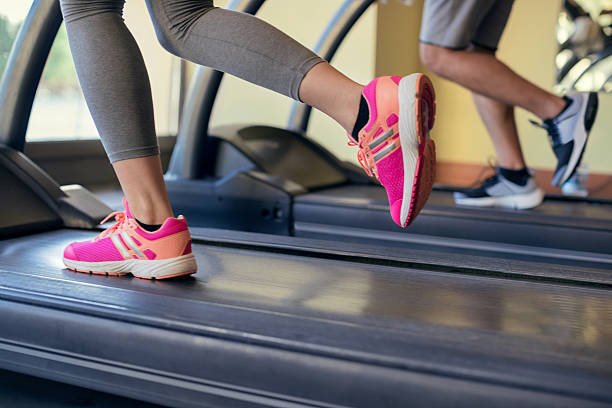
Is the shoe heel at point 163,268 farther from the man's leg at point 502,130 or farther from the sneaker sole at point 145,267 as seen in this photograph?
the man's leg at point 502,130

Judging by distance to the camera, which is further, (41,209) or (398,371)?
(41,209)

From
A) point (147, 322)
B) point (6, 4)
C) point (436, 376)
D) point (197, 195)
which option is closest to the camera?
point (436, 376)

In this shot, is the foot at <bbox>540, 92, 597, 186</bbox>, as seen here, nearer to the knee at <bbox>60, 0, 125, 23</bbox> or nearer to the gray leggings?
the gray leggings

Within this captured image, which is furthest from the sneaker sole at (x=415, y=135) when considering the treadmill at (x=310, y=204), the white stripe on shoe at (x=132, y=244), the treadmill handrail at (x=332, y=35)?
the treadmill handrail at (x=332, y=35)

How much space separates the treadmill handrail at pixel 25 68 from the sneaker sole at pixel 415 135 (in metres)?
1.16

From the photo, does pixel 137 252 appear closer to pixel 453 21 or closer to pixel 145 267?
pixel 145 267

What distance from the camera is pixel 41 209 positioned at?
5.43 feet

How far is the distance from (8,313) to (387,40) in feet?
12.1

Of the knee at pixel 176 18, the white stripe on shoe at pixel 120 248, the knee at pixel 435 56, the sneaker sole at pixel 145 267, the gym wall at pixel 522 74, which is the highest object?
the knee at pixel 176 18

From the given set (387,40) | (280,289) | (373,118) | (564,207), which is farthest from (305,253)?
(387,40)

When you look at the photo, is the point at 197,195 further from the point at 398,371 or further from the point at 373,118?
the point at 398,371

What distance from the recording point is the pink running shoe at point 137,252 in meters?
1.08

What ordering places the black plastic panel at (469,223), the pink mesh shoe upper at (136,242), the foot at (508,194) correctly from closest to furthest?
1. the pink mesh shoe upper at (136,242)
2. the black plastic panel at (469,223)
3. the foot at (508,194)

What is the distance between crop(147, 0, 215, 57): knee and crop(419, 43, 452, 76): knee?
106 centimetres
